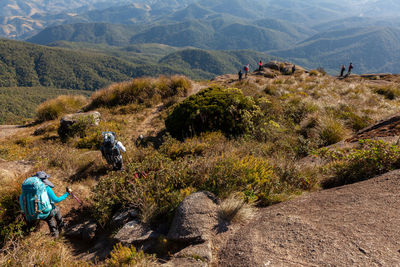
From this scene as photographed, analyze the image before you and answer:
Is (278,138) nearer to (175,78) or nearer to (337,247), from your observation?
(337,247)

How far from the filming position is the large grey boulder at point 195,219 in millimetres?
3249

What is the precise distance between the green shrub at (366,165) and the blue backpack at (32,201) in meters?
6.20

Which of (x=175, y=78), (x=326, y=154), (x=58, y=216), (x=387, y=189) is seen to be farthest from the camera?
(x=175, y=78)

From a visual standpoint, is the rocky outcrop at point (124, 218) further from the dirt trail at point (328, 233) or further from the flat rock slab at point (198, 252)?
the dirt trail at point (328, 233)

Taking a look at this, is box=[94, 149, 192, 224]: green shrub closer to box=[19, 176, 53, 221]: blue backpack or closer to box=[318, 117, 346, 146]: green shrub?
box=[19, 176, 53, 221]: blue backpack

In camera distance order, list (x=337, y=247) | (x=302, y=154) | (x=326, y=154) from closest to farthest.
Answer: (x=337, y=247), (x=326, y=154), (x=302, y=154)

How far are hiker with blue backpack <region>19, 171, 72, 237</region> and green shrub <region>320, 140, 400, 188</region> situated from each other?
614 centimetres

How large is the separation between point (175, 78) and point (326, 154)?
38.8 feet

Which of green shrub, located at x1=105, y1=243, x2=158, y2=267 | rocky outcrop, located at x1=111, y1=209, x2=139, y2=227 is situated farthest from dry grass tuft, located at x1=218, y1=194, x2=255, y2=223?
rocky outcrop, located at x1=111, y1=209, x2=139, y2=227

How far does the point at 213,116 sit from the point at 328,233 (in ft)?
19.6

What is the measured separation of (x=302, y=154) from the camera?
261 inches

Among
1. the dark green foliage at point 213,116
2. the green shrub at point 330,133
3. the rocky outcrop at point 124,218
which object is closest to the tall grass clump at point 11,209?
the rocky outcrop at point 124,218

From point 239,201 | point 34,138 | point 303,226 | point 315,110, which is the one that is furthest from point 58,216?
point 315,110

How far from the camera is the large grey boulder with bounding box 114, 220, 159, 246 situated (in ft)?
11.6
